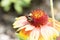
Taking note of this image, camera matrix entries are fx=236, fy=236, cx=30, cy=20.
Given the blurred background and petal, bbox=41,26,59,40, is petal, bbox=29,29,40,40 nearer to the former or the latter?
petal, bbox=41,26,59,40

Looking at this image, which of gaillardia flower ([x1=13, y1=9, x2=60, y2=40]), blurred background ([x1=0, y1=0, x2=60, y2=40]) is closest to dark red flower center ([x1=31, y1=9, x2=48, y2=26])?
gaillardia flower ([x1=13, y1=9, x2=60, y2=40])

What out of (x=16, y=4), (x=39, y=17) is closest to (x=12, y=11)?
(x=16, y=4)

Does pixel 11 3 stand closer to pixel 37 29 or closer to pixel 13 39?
pixel 13 39

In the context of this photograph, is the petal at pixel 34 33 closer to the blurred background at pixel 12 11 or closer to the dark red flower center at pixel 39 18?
the dark red flower center at pixel 39 18

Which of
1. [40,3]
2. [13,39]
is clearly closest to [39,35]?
[13,39]

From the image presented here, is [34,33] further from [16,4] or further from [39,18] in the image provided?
[16,4]

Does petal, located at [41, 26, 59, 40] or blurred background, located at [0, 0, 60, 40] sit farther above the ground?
petal, located at [41, 26, 59, 40]

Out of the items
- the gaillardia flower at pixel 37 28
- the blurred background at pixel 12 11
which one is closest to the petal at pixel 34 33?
the gaillardia flower at pixel 37 28
